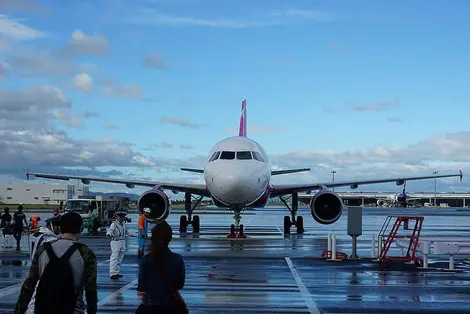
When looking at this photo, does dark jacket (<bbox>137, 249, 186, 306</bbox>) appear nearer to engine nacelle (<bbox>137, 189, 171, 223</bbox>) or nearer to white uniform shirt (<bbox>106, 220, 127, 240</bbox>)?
white uniform shirt (<bbox>106, 220, 127, 240</bbox>)

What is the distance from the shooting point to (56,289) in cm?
590

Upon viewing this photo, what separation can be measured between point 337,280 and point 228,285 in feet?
7.93

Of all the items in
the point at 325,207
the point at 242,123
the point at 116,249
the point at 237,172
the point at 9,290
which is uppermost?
the point at 242,123

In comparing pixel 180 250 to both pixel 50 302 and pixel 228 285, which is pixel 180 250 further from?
pixel 50 302

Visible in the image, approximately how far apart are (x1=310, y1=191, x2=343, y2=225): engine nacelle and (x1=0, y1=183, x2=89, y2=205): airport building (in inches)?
4229

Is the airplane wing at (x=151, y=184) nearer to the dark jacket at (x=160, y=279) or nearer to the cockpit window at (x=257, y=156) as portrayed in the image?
the cockpit window at (x=257, y=156)

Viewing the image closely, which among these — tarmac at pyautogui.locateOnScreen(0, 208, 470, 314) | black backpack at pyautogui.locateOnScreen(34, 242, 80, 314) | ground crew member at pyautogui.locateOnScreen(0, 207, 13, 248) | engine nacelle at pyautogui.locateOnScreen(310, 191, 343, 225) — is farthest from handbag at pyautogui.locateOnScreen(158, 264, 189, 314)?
engine nacelle at pyautogui.locateOnScreen(310, 191, 343, 225)

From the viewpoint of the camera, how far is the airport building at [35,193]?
13462cm

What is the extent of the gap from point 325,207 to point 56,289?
961 inches

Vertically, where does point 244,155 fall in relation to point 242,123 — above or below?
below

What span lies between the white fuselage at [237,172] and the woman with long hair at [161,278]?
20245 mm

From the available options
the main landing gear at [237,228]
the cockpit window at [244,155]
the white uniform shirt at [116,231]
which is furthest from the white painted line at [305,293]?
the main landing gear at [237,228]

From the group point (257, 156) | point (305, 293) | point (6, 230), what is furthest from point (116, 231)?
point (257, 156)

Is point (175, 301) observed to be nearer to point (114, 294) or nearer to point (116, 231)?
point (114, 294)
